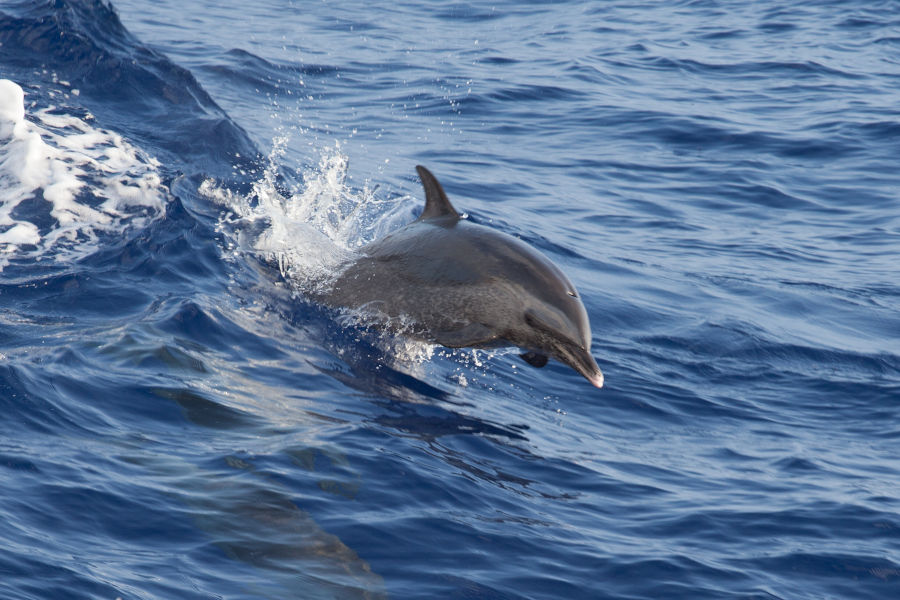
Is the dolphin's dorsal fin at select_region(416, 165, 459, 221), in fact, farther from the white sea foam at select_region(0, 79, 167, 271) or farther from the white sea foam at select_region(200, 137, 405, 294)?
the white sea foam at select_region(0, 79, 167, 271)

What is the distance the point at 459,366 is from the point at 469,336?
5.55 ft

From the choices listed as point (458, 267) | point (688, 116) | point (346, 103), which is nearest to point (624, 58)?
point (688, 116)

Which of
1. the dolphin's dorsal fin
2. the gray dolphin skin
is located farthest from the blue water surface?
the dolphin's dorsal fin

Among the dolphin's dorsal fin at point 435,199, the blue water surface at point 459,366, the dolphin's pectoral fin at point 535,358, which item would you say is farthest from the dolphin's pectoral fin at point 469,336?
the dolphin's dorsal fin at point 435,199

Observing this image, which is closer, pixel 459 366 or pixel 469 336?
pixel 469 336

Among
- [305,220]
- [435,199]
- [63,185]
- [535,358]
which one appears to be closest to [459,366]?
[435,199]

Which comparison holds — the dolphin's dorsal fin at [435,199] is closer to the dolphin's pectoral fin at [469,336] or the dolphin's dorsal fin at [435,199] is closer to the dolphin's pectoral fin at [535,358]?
the dolphin's pectoral fin at [469,336]

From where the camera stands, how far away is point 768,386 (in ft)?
31.8

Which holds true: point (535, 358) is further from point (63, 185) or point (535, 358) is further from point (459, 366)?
point (63, 185)

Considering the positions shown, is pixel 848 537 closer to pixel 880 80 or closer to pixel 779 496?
pixel 779 496

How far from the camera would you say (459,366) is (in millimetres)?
9391

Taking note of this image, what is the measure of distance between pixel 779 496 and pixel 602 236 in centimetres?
688

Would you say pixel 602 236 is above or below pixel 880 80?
below

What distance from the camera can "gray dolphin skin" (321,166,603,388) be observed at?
754 centimetres
